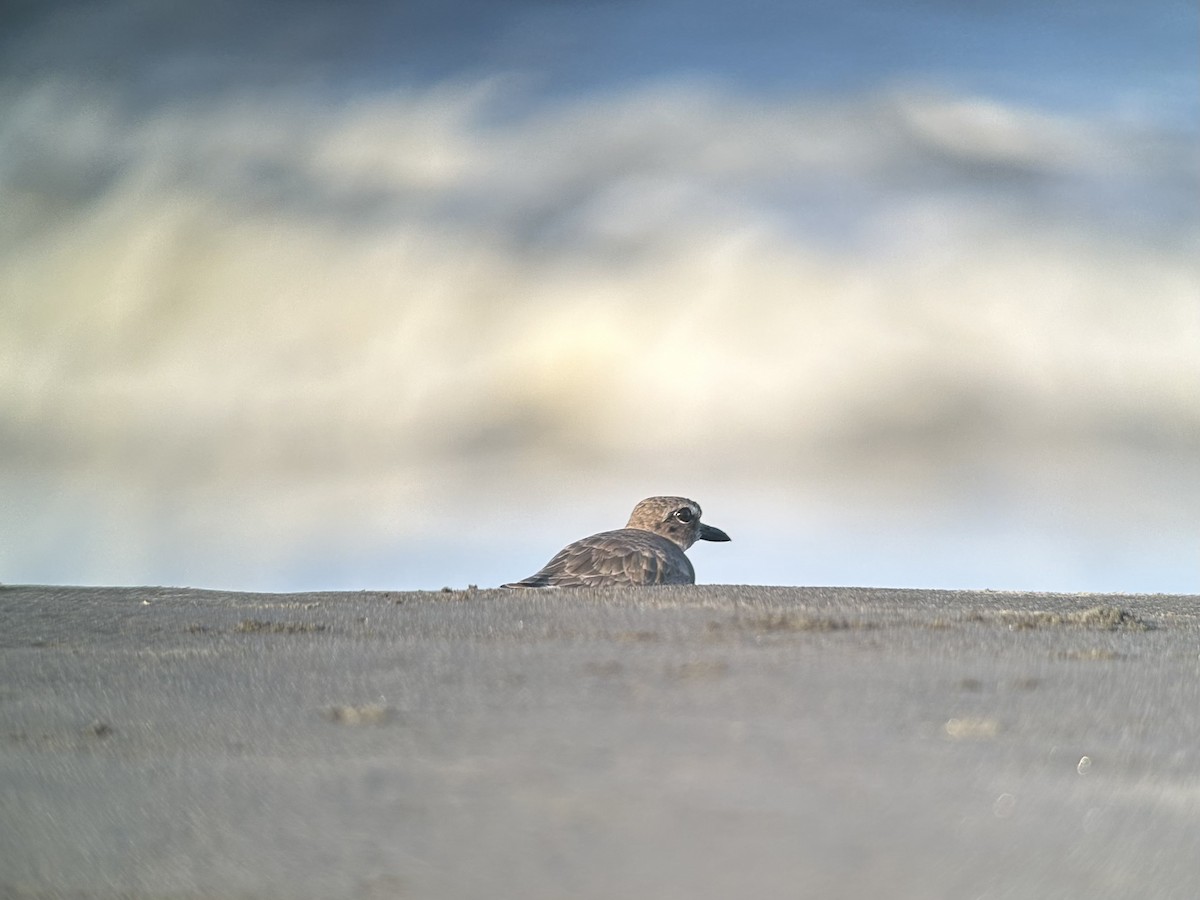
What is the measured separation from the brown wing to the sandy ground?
12.7 feet

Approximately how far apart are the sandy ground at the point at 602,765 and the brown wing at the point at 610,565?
388 centimetres

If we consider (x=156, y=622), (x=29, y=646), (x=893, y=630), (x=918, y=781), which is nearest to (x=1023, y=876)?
(x=918, y=781)

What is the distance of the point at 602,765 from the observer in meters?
2.59

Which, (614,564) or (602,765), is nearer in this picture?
(602,765)

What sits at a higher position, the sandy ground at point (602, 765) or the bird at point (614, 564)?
the bird at point (614, 564)

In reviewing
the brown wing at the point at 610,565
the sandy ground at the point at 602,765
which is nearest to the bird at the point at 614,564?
the brown wing at the point at 610,565

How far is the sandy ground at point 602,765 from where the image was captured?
2086 mm

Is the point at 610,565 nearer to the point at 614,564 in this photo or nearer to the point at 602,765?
the point at 614,564

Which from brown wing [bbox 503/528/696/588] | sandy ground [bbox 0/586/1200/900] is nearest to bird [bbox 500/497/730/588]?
brown wing [bbox 503/528/696/588]

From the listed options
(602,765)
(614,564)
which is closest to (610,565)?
(614,564)

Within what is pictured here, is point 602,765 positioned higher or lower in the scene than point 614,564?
lower

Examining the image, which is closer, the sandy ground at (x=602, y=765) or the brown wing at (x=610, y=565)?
the sandy ground at (x=602, y=765)

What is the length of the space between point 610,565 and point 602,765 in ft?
20.6

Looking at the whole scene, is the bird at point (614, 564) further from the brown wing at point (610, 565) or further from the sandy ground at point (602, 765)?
the sandy ground at point (602, 765)
